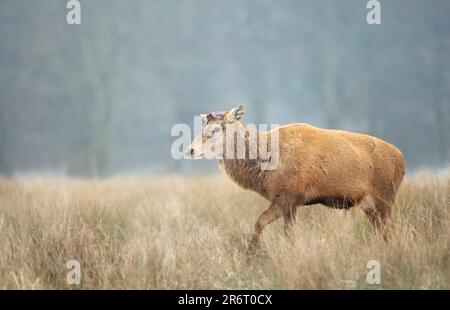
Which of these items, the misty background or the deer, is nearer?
the deer

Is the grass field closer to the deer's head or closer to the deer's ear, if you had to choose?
the deer's head

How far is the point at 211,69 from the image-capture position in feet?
94.8

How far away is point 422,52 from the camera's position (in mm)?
25562

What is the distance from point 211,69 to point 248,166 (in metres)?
21.4

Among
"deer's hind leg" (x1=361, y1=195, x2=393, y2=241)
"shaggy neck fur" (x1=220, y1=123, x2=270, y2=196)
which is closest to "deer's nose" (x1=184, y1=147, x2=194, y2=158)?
"shaggy neck fur" (x1=220, y1=123, x2=270, y2=196)

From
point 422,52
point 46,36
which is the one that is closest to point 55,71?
point 46,36

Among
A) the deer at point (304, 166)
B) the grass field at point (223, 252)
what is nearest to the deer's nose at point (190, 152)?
the deer at point (304, 166)

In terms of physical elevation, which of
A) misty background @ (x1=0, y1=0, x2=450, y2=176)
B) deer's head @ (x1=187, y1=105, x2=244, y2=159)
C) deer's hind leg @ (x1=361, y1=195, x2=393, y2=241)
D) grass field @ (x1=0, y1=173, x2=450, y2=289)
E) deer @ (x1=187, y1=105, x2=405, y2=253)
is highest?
misty background @ (x1=0, y1=0, x2=450, y2=176)

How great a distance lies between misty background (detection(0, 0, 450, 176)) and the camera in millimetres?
24859

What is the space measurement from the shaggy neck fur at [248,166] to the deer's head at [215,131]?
125 millimetres

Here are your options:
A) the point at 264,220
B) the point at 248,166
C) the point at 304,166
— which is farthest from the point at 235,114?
the point at 264,220

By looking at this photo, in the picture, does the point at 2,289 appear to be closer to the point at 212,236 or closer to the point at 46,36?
the point at 212,236

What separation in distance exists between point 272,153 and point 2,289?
3753mm

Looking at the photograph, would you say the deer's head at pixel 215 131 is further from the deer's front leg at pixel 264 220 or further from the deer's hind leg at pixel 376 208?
the deer's hind leg at pixel 376 208
